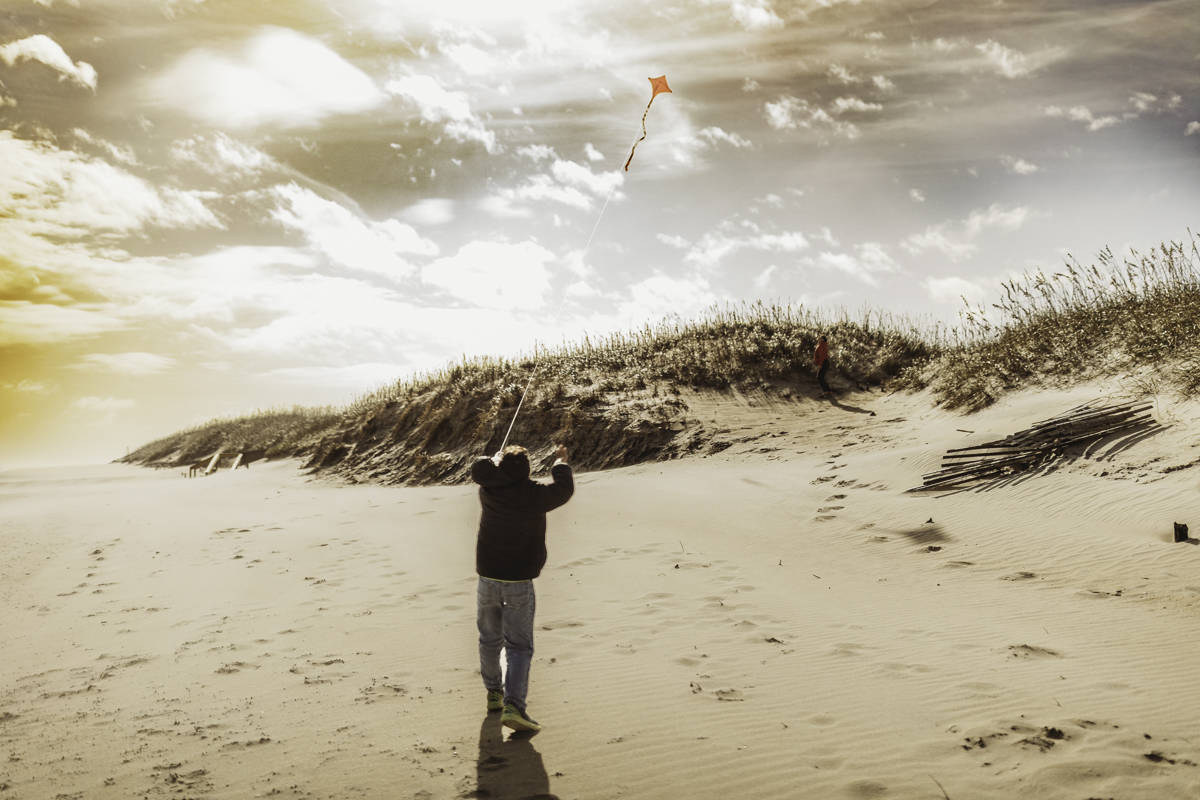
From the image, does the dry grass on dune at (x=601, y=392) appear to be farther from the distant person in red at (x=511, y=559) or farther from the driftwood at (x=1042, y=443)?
the distant person in red at (x=511, y=559)

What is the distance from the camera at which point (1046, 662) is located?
21.5ft

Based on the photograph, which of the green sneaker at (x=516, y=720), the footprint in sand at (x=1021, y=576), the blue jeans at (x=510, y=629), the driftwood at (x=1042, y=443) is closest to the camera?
the green sneaker at (x=516, y=720)

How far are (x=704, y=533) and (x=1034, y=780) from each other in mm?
8644

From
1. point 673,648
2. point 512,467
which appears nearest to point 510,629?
point 512,467

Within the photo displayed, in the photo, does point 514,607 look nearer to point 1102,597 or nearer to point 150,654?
point 150,654

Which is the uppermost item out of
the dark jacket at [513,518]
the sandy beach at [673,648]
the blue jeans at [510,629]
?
the dark jacket at [513,518]

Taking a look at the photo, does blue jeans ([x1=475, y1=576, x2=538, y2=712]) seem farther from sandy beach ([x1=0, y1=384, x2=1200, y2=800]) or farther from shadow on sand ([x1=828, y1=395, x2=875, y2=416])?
shadow on sand ([x1=828, y1=395, x2=875, y2=416])

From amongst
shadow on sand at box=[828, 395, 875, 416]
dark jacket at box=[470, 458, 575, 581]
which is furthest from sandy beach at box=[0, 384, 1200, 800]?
shadow on sand at box=[828, 395, 875, 416]

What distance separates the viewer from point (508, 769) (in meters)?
4.86

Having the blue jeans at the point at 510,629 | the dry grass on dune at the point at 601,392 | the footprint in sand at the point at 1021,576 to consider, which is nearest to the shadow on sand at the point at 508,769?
the blue jeans at the point at 510,629

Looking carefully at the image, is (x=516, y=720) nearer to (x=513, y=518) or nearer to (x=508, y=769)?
(x=508, y=769)

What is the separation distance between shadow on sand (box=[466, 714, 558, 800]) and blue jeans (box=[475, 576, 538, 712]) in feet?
0.84

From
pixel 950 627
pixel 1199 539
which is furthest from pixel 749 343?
pixel 950 627

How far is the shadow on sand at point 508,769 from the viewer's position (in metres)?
4.54
